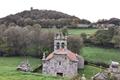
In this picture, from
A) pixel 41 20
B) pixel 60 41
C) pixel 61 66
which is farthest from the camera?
pixel 41 20

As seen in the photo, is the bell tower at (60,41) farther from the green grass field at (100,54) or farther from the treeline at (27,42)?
the treeline at (27,42)

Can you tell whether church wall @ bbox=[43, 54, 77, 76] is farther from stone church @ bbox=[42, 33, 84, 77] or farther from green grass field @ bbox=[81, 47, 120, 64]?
green grass field @ bbox=[81, 47, 120, 64]

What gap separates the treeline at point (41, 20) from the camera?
357 ft

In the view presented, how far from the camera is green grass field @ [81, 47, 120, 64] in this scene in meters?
73.2

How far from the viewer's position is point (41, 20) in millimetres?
111688

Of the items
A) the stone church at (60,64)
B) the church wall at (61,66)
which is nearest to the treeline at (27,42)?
the stone church at (60,64)

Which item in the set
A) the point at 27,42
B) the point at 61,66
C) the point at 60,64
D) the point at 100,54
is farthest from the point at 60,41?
the point at 100,54

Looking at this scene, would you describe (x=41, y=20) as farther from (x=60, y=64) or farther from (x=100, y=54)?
(x=60, y=64)

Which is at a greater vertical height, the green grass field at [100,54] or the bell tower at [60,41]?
the bell tower at [60,41]

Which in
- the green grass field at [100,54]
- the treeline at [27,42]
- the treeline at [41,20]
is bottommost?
the green grass field at [100,54]

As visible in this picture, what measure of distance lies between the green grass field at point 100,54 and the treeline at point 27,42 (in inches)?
148

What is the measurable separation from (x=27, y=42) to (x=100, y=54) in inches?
664

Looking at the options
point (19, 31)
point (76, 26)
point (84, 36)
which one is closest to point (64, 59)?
point (19, 31)

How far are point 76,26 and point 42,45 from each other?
34972mm
